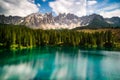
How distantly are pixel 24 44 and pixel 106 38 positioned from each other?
6904 centimetres

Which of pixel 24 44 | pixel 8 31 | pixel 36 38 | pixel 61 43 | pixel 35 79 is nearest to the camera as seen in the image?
pixel 35 79

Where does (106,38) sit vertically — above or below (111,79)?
above

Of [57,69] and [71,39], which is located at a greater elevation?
[71,39]

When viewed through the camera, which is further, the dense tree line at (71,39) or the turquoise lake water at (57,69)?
the dense tree line at (71,39)

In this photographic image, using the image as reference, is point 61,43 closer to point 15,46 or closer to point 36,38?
point 36,38

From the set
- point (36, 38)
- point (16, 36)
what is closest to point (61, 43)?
point (36, 38)

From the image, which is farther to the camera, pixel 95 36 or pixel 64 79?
pixel 95 36

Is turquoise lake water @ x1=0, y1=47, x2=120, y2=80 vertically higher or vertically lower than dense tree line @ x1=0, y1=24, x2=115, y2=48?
lower

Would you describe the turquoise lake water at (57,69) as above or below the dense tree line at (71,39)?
below

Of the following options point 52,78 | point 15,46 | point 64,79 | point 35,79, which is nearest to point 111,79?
point 64,79

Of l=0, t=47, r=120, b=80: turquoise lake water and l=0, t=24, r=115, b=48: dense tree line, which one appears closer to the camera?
l=0, t=47, r=120, b=80: turquoise lake water

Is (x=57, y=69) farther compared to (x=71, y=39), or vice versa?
(x=71, y=39)

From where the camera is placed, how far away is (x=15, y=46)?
102375mm

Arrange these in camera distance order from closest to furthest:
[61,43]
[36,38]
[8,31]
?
1. [8,31]
2. [36,38]
3. [61,43]
